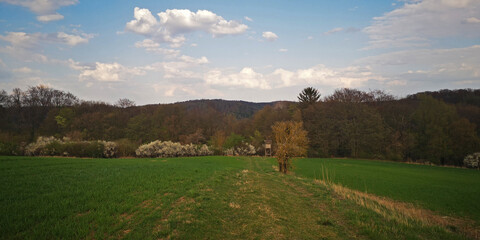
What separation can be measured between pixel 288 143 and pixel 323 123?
35.6m

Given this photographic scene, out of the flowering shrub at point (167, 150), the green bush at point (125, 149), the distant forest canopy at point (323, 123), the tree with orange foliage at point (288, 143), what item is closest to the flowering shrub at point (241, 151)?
the distant forest canopy at point (323, 123)

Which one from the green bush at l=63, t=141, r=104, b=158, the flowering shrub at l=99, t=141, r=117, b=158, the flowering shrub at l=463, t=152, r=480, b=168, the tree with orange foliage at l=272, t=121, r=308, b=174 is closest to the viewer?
the tree with orange foliage at l=272, t=121, r=308, b=174

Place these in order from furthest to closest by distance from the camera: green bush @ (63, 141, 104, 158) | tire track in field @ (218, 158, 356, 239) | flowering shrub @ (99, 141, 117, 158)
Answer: flowering shrub @ (99, 141, 117, 158)
green bush @ (63, 141, 104, 158)
tire track in field @ (218, 158, 356, 239)

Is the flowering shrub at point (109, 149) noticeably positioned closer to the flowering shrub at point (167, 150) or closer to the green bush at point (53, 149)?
the flowering shrub at point (167, 150)

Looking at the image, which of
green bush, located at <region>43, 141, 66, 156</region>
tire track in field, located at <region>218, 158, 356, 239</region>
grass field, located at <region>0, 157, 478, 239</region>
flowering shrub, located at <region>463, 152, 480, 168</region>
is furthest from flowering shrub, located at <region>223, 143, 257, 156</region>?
grass field, located at <region>0, 157, 478, 239</region>

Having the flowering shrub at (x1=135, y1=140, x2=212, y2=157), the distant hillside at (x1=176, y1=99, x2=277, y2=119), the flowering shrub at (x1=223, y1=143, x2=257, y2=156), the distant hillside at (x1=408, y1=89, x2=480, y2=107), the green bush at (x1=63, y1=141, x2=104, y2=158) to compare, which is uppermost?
the distant hillside at (x1=176, y1=99, x2=277, y2=119)

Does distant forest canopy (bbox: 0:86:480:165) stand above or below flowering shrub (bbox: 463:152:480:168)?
above

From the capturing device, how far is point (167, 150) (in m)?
44.6

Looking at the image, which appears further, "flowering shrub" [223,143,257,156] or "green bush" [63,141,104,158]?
"flowering shrub" [223,143,257,156]

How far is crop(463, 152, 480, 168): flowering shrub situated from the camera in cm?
3922

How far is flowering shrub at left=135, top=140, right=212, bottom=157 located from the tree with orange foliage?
27.9 metres

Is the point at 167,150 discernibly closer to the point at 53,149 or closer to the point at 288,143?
the point at 53,149

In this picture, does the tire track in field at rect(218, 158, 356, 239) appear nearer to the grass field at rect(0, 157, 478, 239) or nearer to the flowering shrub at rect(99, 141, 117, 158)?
the grass field at rect(0, 157, 478, 239)

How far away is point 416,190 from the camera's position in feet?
62.8
